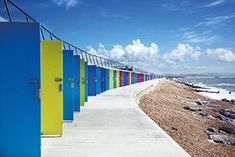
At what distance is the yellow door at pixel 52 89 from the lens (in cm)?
655

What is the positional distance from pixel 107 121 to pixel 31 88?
445cm

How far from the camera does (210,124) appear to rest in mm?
14164

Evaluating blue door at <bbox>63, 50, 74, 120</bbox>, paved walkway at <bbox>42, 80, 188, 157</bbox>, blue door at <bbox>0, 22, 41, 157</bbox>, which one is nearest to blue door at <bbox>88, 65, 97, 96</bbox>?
paved walkway at <bbox>42, 80, 188, 157</bbox>

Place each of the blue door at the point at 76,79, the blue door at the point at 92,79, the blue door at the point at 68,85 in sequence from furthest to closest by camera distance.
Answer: the blue door at the point at 92,79 → the blue door at the point at 76,79 → the blue door at the point at 68,85

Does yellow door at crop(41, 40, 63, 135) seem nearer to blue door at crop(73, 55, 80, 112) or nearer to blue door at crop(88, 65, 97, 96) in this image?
blue door at crop(73, 55, 80, 112)

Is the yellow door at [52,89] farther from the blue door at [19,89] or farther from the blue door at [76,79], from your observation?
the blue door at [76,79]

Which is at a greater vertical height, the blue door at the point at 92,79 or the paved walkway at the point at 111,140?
the blue door at the point at 92,79

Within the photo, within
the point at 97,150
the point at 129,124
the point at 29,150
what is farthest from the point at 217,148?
the point at 29,150

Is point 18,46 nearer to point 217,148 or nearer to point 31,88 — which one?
point 31,88

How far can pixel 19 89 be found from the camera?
4578 millimetres

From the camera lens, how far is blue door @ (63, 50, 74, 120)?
8.02m

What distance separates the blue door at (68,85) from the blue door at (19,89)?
342 cm

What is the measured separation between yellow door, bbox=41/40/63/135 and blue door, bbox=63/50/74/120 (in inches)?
55.2

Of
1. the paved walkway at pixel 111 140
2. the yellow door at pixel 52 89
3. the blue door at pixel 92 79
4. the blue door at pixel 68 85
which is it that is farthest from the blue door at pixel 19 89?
the blue door at pixel 92 79
